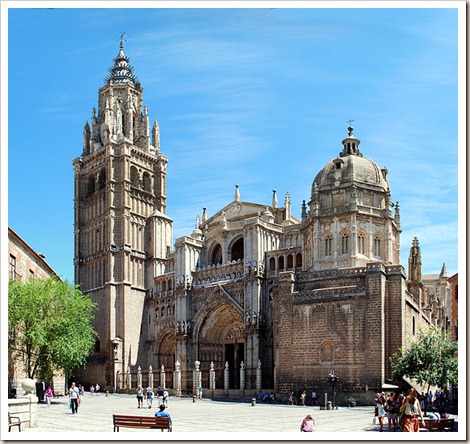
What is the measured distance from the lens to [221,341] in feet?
203

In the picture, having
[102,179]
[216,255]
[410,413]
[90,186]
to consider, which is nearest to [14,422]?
[410,413]

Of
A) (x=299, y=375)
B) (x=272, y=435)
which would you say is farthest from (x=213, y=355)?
(x=272, y=435)

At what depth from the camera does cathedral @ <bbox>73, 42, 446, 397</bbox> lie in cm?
4425

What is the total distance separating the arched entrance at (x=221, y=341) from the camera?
199ft

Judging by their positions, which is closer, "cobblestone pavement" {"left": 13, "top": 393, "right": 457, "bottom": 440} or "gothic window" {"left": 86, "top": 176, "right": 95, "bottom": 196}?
"cobblestone pavement" {"left": 13, "top": 393, "right": 457, "bottom": 440}

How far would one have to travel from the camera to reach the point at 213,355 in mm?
61406

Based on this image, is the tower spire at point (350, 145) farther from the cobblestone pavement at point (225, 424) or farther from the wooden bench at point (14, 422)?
the wooden bench at point (14, 422)

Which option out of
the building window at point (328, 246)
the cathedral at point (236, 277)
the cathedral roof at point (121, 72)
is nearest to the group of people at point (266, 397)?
the cathedral at point (236, 277)

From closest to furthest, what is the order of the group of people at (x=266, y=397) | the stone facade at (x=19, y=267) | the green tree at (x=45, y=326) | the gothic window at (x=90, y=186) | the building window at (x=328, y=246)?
Result: the green tree at (x=45, y=326) → the stone facade at (x=19, y=267) → the group of people at (x=266, y=397) → the building window at (x=328, y=246) → the gothic window at (x=90, y=186)

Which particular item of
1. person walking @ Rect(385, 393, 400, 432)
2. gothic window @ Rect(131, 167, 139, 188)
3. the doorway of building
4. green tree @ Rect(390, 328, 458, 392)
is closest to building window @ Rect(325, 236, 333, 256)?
the doorway of building

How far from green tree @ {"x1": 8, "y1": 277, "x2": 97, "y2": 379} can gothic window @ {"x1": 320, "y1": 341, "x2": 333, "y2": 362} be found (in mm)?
14544

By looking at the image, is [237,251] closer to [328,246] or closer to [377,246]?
[328,246]

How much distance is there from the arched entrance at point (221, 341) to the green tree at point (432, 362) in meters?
23.7

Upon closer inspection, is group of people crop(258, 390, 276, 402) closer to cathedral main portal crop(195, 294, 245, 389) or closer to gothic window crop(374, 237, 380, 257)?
cathedral main portal crop(195, 294, 245, 389)
